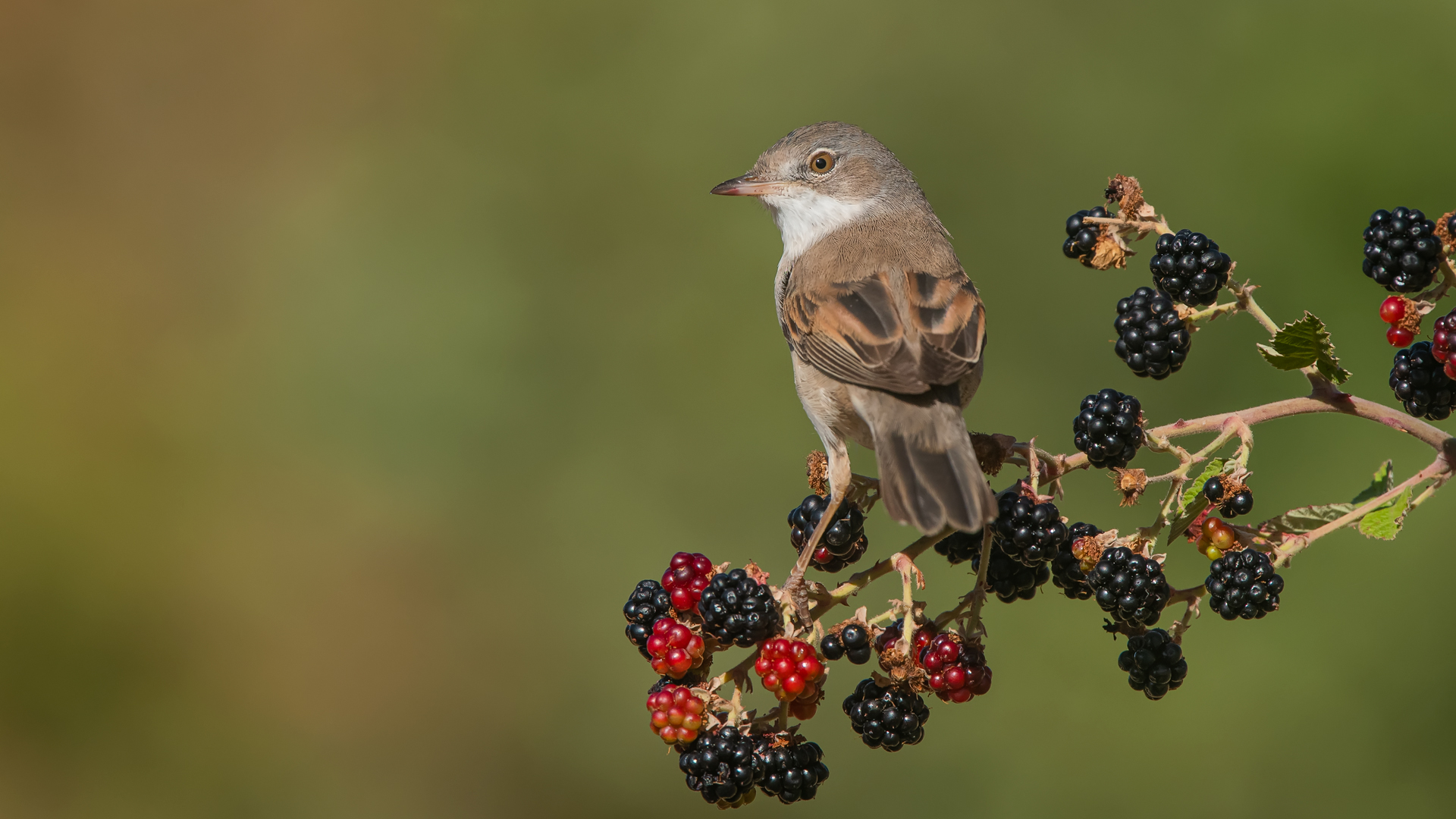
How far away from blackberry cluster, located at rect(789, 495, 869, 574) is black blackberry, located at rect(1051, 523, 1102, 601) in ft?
2.06

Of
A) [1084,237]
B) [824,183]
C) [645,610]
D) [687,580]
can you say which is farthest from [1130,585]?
[824,183]

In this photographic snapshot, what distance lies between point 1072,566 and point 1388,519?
0.87 metres

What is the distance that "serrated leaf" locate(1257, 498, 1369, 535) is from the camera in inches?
129

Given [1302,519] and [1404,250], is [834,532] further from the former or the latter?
[1404,250]

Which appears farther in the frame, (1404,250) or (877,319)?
(877,319)

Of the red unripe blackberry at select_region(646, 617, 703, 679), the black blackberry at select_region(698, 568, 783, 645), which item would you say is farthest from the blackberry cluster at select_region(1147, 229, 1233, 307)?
the red unripe blackberry at select_region(646, 617, 703, 679)

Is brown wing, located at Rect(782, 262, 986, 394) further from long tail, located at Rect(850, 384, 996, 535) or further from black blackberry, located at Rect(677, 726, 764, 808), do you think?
black blackberry, located at Rect(677, 726, 764, 808)

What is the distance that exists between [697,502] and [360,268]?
11.9 ft

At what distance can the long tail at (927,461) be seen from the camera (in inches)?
132

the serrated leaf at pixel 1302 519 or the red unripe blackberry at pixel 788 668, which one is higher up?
the serrated leaf at pixel 1302 519

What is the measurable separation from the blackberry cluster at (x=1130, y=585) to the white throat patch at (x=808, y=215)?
2.91 meters

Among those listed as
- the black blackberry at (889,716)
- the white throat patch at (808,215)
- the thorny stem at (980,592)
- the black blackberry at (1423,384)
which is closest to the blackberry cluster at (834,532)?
the thorny stem at (980,592)

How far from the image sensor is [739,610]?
3186 mm

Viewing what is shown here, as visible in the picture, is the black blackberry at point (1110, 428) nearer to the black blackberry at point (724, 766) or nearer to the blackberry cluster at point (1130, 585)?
the blackberry cluster at point (1130, 585)
